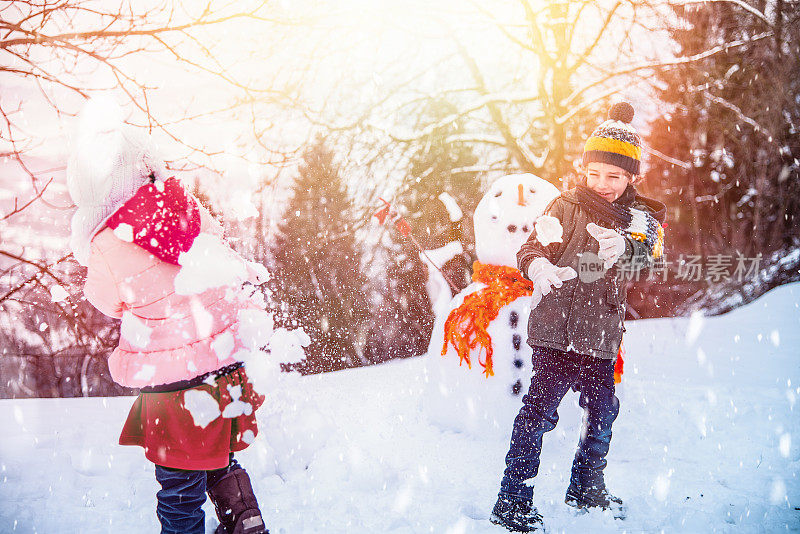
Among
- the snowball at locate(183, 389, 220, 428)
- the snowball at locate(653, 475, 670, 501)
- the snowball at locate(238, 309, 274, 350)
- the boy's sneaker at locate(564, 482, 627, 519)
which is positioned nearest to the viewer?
the snowball at locate(183, 389, 220, 428)

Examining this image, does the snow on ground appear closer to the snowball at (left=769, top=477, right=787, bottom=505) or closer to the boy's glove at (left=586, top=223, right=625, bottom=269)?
the snowball at (left=769, top=477, right=787, bottom=505)

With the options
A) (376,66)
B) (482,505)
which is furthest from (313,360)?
(482,505)

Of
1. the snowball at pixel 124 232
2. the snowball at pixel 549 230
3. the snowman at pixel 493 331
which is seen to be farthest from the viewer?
the snowman at pixel 493 331

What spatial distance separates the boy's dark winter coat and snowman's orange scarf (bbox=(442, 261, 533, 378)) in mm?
621

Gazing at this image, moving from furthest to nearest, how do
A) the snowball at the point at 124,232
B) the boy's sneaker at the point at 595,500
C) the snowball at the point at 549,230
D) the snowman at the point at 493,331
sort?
the snowman at the point at 493,331
the boy's sneaker at the point at 595,500
the snowball at the point at 549,230
the snowball at the point at 124,232

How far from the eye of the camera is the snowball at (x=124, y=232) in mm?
1770

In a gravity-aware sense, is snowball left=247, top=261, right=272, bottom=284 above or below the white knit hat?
below

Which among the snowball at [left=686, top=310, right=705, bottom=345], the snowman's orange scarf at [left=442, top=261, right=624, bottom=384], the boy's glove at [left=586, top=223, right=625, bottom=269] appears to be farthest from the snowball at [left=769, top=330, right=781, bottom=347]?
the boy's glove at [left=586, top=223, right=625, bottom=269]

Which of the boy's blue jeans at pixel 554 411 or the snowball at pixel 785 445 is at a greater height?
the boy's blue jeans at pixel 554 411

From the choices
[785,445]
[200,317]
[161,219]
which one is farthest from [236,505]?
[785,445]

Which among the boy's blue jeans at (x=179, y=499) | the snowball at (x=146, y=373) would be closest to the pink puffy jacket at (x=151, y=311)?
the snowball at (x=146, y=373)

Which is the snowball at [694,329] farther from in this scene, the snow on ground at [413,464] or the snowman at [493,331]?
the snowman at [493,331]

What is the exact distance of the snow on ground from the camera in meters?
2.36

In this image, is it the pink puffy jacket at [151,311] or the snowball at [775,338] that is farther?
the snowball at [775,338]
